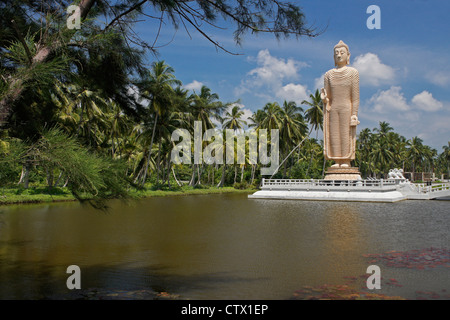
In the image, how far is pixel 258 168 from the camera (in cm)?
4850

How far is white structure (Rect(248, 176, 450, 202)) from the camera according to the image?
933 inches

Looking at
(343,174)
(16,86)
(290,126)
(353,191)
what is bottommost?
(353,191)

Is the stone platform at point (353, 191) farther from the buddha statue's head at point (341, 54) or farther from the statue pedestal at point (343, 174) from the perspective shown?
the buddha statue's head at point (341, 54)

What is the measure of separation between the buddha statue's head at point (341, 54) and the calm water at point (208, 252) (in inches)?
677

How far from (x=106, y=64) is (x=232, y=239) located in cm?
707

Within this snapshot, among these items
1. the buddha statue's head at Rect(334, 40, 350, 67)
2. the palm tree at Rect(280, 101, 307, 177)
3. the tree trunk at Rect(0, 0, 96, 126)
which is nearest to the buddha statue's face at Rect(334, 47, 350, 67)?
the buddha statue's head at Rect(334, 40, 350, 67)

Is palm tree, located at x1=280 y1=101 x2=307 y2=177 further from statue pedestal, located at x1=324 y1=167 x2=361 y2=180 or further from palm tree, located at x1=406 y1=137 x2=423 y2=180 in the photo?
palm tree, located at x1=406 y1=137 x2=423 y2=180

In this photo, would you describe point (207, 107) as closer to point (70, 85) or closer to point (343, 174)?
point (343, 174)

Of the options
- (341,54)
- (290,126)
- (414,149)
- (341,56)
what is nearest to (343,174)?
(341,56)

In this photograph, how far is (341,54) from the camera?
28.5 metres

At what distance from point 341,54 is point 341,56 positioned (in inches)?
6.3

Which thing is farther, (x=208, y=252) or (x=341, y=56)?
(x=341, y=56)
